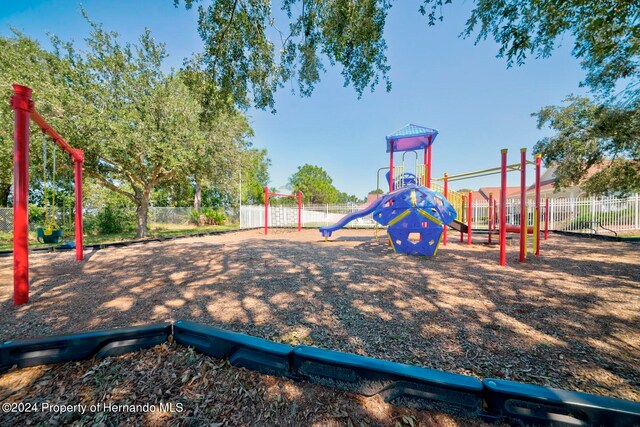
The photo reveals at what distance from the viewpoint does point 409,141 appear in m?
8.91

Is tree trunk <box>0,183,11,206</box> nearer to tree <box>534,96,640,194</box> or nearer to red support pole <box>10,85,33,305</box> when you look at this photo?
red support pole <box>10,85,33,305</box>

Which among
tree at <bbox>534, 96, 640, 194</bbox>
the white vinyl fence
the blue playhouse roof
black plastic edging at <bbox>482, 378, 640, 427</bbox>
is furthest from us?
the white vinyl fence

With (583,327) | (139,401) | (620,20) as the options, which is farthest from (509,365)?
(620,20)

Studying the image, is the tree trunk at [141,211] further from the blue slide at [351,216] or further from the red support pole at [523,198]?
the red support pole at [523,198]

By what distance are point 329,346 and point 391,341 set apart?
514mm

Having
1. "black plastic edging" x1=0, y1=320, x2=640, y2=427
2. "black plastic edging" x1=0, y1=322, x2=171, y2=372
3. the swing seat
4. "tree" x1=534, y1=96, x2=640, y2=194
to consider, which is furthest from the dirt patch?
"tree" x1=534, y1=96, x2=640, y2=194

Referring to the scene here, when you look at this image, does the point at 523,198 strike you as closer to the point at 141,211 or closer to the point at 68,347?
the point at 68,347

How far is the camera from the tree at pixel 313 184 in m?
54.4

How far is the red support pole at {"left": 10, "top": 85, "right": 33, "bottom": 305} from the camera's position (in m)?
2.82

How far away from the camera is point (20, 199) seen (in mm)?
2848

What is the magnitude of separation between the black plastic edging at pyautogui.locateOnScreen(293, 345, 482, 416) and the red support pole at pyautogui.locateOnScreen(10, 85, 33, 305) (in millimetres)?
3594

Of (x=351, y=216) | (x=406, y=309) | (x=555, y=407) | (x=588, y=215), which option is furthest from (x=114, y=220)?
(x=588, y=215)

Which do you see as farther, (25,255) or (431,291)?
(431,291)

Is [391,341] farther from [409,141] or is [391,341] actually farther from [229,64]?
[409,141]
